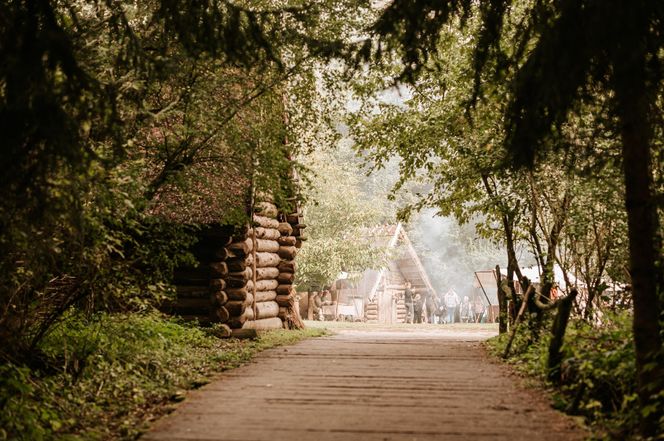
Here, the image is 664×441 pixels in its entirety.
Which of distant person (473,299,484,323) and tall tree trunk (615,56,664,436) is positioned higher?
tall tree trunk (615,56,664,436)

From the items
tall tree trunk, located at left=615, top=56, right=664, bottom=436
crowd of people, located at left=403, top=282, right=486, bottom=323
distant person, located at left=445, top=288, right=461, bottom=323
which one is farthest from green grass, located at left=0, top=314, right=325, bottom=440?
Result: distant person, located at left=445, top=288, right=461, bottom=323

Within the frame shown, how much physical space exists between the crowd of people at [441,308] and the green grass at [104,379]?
31.8m

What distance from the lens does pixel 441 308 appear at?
47188 millimetres

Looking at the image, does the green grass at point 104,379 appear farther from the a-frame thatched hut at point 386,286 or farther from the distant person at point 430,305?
the distant person at point 430,305

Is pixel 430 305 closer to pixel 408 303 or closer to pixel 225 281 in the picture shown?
pixel 408 303

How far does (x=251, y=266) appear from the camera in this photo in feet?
59.3

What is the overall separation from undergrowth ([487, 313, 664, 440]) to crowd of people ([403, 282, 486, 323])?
111 ft

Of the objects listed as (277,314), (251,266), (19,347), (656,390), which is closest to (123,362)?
(19,347)

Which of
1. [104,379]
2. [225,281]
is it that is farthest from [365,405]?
[225,281]

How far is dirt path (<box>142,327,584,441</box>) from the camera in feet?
21.9

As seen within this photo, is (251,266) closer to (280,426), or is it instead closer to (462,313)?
(280,426)

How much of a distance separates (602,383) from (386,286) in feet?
135

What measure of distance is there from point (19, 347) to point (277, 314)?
12074mm

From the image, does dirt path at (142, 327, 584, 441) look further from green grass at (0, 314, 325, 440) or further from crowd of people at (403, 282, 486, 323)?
crowd of people at (403, 282, 486, 323)
